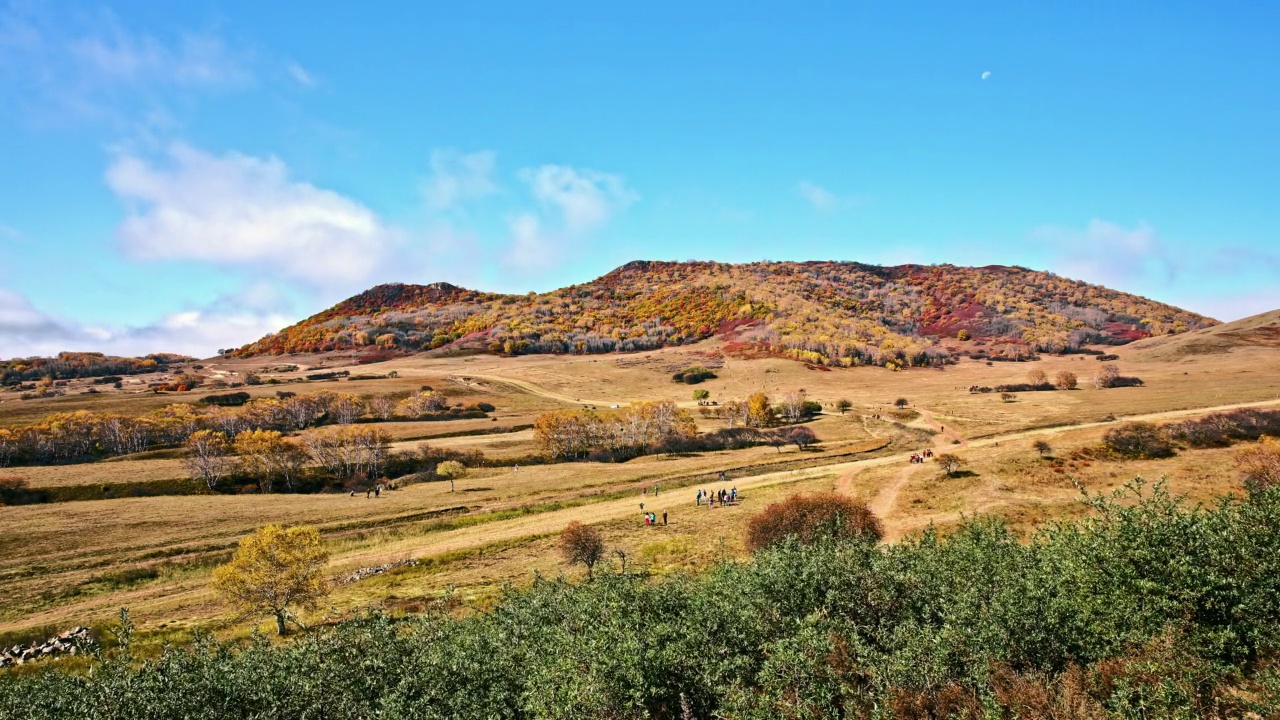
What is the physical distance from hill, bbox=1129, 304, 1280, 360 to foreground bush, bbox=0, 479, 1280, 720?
19162 cm

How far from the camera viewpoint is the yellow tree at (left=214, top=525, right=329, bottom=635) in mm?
38406

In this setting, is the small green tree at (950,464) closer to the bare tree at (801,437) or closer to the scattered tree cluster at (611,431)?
the bare tree at (801,437)

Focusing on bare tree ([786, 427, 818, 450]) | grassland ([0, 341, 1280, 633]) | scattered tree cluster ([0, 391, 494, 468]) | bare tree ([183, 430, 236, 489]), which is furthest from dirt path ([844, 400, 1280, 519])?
scattered tree cluster ([0, 391, 494, 468])

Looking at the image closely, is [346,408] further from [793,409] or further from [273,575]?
[793,409]

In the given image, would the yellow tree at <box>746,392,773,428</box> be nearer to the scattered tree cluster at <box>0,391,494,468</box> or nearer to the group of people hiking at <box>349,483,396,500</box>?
the scattered tree cluster at <box>0,391,494,468</box>

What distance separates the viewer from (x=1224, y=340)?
541 ft

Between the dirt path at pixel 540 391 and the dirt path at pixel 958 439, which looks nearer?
the dirt path at pixel 958 439

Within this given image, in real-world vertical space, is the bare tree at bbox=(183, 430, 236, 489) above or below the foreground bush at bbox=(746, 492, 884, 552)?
above

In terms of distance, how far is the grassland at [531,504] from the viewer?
1825 inches

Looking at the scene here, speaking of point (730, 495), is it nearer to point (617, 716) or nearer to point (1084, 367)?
point (617, 716)

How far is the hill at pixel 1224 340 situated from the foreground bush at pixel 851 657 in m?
192

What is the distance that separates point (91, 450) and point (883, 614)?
13734 cm

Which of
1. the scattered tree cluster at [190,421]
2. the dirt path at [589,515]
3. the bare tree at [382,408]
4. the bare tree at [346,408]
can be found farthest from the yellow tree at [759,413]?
the bare tree at [346,408]

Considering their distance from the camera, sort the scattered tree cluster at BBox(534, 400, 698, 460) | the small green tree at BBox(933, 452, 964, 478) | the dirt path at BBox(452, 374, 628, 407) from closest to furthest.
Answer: the small green tree at BBox(933, 452, 964, 478), the scattered tree cluster at BBox(534, 400, 698, 460), the dirt path at BBox(452, 374, 628, 407)
